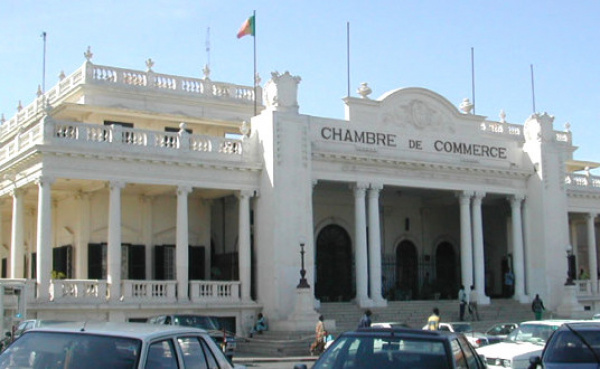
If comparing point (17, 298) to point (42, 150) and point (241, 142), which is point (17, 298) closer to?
point (42, 150)

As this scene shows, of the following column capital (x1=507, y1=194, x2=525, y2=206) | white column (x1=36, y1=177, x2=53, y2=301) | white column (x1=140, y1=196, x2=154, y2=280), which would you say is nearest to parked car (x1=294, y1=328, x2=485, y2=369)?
white column (x1=36, y1=177, x2=53, y2=301)

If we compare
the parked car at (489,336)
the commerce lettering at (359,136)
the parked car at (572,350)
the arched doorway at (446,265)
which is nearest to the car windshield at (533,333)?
the parked car at (489,336)

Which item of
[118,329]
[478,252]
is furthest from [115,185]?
[118,329]

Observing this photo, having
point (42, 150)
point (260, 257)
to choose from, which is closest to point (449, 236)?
point (260, 257)

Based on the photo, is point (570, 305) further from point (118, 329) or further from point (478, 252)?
point (118, 329)

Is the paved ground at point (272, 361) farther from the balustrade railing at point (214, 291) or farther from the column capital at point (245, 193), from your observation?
the column capital at point (245, 193)

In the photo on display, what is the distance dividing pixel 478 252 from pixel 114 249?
16331 millimetres

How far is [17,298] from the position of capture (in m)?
24.5

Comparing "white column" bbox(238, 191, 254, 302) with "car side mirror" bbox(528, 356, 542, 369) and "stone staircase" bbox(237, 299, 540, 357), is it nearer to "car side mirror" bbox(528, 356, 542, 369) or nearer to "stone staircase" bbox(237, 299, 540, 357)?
"stone staircase" bbox(237, 299, 540, 357)

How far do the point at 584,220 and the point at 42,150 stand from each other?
29.7 meters

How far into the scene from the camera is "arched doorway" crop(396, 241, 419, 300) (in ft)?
136

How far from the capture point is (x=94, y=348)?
314 inches

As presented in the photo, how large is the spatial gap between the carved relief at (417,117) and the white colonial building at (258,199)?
0.07 metres

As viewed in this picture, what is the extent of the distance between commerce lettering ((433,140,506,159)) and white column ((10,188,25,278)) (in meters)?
17.0
